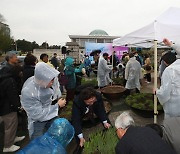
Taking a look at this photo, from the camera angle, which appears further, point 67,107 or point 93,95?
point 67,107

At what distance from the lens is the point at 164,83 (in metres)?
2.67

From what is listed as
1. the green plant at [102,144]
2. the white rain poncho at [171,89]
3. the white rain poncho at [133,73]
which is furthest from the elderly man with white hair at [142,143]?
the white rain poncho at [133,73]

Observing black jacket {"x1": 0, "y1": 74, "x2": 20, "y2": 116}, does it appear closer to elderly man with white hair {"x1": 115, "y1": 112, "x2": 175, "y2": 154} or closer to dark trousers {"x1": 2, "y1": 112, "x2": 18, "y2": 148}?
dark trousers {"x1": 2, "y1": 112, "x2": 18, "y2": 148}

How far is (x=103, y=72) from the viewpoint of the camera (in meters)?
6.41

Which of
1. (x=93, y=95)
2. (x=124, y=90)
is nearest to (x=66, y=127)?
(x=93, y=95)

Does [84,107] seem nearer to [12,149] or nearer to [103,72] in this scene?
[12,149]

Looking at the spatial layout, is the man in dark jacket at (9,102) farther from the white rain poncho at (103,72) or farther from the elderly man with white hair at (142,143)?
the white rain poncho at (103,72)

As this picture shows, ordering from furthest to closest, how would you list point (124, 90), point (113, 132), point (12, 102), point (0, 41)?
point (0, 41) < point (124, 90) < point (12, 102) < point (113, 132)

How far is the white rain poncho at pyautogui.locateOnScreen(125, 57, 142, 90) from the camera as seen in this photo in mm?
5902

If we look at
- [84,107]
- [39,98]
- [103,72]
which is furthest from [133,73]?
[39,98]

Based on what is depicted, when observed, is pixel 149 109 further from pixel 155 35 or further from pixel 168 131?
pixel 168 131

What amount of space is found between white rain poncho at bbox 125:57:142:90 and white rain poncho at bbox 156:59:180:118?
3202 mm

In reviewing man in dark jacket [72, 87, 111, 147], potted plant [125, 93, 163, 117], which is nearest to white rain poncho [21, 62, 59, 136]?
man in dark jacket [72, 87, 111, 147]

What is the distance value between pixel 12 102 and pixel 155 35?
2.63 metres
